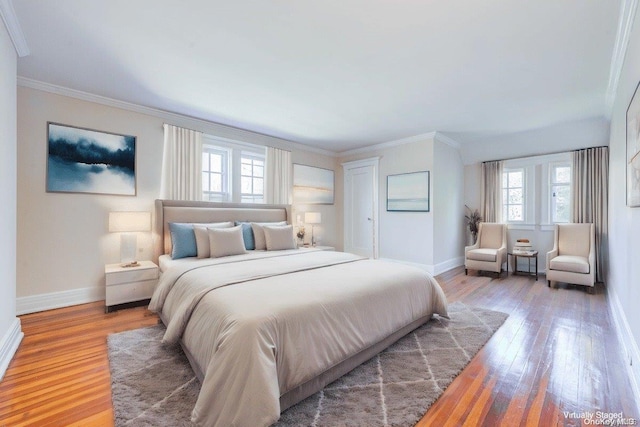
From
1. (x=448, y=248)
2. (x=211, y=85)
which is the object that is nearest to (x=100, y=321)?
(x=211, y=85)

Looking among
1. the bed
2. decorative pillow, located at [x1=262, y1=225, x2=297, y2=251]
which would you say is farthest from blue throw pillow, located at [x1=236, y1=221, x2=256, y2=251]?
the bed

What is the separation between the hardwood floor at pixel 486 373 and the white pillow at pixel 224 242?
96 centimetres

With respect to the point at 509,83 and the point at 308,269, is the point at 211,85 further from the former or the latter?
the point at 509,83

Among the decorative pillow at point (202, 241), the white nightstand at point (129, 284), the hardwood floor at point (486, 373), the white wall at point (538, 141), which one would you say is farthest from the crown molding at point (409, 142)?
the white nightstand at point (129, 284)

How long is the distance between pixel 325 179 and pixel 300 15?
439cm

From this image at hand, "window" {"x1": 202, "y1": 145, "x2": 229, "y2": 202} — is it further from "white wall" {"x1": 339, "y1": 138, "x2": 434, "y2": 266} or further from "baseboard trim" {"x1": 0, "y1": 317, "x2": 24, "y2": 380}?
"white wall" {"x1": 339, "y1": 138, "x2": 434, "y2": 266}

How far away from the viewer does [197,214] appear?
4062mm

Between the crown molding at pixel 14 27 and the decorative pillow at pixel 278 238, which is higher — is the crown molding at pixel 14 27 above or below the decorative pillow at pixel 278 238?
above

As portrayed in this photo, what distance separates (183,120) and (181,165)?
705 mm

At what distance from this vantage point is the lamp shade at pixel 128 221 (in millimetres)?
3348

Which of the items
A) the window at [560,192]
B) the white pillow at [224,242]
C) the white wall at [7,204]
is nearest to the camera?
the white wall at [7,204]

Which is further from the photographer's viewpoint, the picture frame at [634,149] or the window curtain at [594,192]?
the window curtain at [594,192]

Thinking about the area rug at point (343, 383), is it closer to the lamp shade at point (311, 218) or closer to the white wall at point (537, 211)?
the lamp shade at point (311, 218)

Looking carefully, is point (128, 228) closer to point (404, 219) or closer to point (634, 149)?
point (404, 219)
